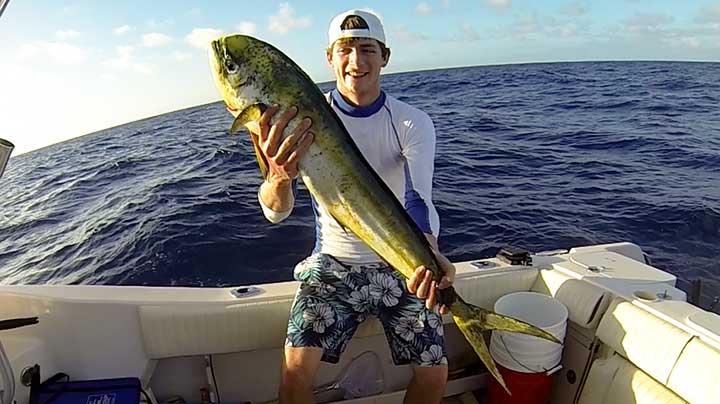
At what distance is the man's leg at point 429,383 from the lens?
276 cm

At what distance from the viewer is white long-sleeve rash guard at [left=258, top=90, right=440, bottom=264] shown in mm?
2875

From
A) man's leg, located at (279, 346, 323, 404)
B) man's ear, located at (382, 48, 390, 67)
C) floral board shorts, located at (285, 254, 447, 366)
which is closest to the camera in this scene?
man's leg, located at (279, 346, 323, 404)

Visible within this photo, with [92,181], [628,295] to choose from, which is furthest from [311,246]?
[92,181]

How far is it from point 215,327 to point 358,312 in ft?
2.76

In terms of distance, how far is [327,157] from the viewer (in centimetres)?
205

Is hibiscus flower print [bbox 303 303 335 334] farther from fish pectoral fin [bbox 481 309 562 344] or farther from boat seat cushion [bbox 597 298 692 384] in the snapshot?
boat seat cushion [bbox 597 298 692 384]

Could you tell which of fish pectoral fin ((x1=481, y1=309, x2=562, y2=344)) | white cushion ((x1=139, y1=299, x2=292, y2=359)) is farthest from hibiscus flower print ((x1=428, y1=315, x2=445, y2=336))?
white cushion ((x1=139, y1=299, x2=292, y2=359))

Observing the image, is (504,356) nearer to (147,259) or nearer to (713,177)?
(147,259)

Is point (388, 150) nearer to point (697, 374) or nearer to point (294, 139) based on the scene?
point (294, 139)

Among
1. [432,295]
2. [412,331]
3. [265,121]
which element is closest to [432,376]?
[412,331]

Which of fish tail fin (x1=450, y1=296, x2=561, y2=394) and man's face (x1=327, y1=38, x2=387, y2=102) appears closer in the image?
fish tail fin (x1=450, y1=296, x2=561, y2=394)

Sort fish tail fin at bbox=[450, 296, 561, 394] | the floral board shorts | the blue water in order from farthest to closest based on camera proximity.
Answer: the blue water < the floral board shorts < fish tail fin at bbox=[450, 296, 561, 394]

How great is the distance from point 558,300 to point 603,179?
853 centimetres

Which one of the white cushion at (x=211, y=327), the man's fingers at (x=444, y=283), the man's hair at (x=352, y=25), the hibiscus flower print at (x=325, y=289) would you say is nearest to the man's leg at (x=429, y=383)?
the hibiscus flower print at (x=325, y=289)
